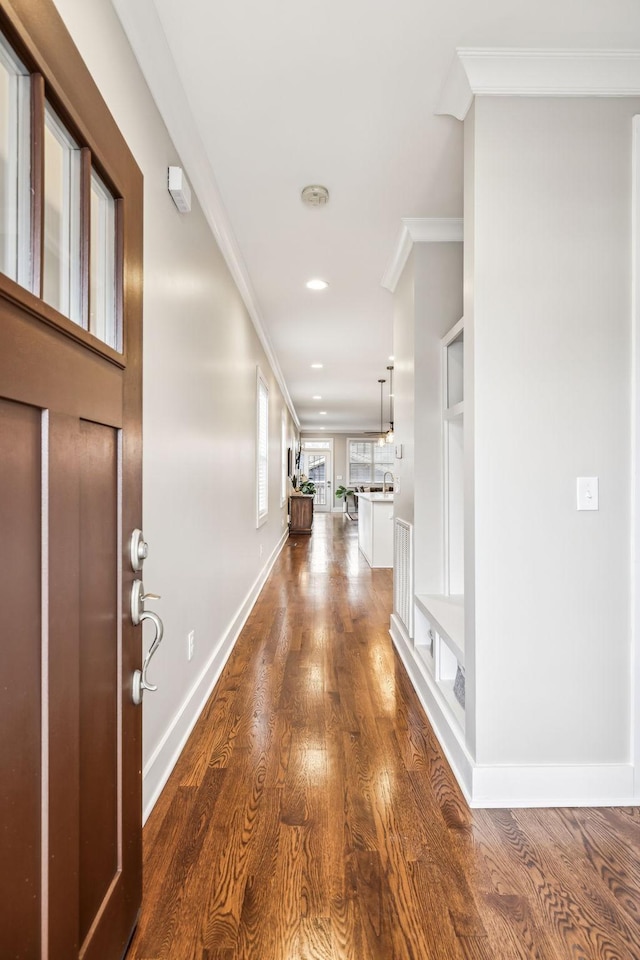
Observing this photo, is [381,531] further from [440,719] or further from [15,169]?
[15,169]

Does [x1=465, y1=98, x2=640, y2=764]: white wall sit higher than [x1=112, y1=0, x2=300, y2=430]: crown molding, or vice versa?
[x1=112, y1=0, x2=300, y2=430]: crown molding

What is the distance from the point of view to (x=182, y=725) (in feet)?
6.95

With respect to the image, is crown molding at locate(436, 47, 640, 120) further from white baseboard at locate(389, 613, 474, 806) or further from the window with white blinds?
the window with white blinds

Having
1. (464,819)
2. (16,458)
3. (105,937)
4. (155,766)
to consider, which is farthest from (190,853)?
(16,458)

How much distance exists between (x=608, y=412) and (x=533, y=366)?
306 millimetres

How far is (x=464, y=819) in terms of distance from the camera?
5.51 feet

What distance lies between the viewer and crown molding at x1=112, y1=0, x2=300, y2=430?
5.00 feet

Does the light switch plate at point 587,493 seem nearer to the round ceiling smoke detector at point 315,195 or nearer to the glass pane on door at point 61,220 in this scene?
the glass pane on door at point 61,220

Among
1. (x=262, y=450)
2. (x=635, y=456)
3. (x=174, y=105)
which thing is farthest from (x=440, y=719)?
(x=262, y=450)

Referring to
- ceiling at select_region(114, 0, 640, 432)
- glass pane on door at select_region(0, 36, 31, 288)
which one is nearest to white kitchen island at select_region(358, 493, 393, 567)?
ceiling at select_region(114, 0, 640, 432)

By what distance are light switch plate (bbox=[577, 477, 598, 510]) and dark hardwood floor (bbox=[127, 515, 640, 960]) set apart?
1024 millimetres

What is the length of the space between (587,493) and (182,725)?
5.91ft

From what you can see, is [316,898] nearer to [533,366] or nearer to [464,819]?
[464,819]

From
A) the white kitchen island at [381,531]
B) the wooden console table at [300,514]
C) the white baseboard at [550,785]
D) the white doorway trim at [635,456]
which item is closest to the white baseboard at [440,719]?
the white baseboard at [550,785]
